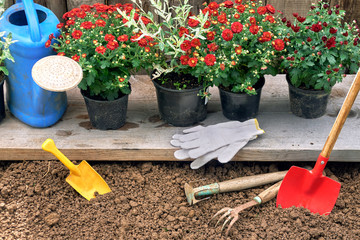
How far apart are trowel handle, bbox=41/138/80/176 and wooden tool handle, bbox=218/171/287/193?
2.48 feet

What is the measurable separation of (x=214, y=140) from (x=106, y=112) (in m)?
0.62

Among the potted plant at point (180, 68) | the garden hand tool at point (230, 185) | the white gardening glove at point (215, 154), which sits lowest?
the garden hand tool at point (230, 185)

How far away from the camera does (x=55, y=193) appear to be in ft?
7.68

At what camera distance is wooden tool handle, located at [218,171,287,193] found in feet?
7.59

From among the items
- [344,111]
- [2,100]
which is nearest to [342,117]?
[344,111]

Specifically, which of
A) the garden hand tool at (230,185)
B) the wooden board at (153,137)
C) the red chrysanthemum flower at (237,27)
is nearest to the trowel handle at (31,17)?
the wooden board at (153,137)

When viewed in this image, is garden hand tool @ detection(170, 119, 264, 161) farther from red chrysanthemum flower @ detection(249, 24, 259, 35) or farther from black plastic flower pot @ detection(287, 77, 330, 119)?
red chrysanthemum flower @ detection(249, 24, 259, 35)

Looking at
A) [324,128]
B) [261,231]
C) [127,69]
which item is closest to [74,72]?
[127,69]

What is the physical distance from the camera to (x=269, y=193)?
2250 mm

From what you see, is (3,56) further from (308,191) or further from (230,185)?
Result: (308,191)

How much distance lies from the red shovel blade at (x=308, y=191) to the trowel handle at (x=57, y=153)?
1.04m

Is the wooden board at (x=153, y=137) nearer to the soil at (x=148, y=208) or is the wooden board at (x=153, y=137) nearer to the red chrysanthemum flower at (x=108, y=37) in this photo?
the soil at (x=148, y=208)

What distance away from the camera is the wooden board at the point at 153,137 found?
8.02ft

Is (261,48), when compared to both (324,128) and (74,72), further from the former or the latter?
(74,72)
